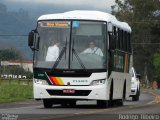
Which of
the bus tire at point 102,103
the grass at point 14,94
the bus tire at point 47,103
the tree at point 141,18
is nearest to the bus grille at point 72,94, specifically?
the bus tire at point 47,103

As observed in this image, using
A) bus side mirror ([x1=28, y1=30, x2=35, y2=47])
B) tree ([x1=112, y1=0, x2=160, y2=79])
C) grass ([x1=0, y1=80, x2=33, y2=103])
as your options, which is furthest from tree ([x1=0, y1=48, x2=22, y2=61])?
bus side mirror ([x1=28, y1=30, x2=35, y2=47])

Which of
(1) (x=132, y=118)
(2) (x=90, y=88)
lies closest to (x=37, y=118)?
(1) (x=132, y=118)

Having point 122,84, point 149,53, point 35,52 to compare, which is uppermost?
point 35,52

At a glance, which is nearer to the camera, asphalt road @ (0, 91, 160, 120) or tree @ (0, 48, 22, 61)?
asphalt road @ (0, 91, 160, 120)

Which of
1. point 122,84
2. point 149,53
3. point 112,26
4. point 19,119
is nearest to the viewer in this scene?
point 19,119

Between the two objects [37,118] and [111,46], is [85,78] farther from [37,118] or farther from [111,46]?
[37,118]

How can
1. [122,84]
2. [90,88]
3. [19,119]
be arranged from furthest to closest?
1. [122,84]
2. [90,88]
3. [19,119]

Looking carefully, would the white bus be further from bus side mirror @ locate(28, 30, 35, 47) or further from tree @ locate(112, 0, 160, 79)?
tree @ locate(112, 0, 160, 79)

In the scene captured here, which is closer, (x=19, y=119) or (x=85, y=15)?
(x=19, y=119)

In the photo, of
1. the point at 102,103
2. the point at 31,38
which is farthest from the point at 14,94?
the point at 31,38

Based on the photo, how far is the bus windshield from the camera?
24.6 metres

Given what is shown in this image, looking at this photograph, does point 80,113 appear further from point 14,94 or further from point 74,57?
point 14,94

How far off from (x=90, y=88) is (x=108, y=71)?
1103 millimetres

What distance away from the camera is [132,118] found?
1803 centimetres
